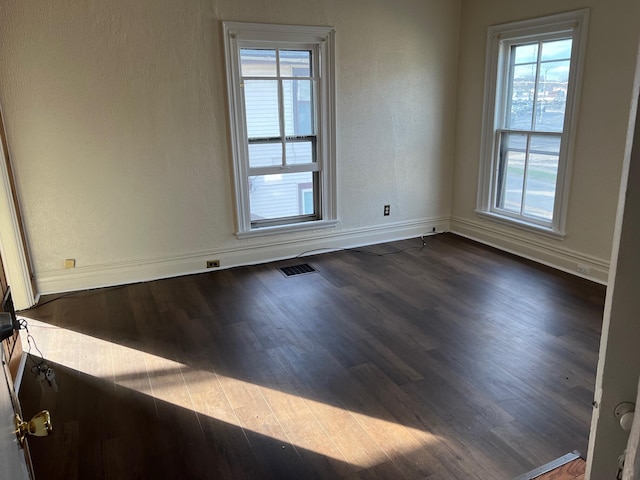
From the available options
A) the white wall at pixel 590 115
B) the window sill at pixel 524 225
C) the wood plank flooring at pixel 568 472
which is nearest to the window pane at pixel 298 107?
the white wall at pixel 590 115

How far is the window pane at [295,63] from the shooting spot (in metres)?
4.31

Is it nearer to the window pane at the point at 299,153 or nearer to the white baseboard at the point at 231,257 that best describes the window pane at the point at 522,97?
the white baseboard at the point at 231,257

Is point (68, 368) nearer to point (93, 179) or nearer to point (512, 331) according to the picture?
point (93, 179)

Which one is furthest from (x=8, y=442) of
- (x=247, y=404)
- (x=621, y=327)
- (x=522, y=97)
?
(x=522, y=97)

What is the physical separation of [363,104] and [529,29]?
1590mm

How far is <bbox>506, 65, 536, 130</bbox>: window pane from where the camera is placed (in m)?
4.33

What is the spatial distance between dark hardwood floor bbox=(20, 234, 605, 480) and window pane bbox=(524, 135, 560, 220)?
638mm

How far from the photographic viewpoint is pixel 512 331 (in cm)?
313

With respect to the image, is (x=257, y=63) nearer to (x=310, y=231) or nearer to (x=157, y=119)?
(x=157, y=119)

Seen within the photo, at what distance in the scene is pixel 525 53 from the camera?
14.3 feet

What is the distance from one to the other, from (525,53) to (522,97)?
0.39 metres

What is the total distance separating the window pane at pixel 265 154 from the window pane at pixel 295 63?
2.12ft

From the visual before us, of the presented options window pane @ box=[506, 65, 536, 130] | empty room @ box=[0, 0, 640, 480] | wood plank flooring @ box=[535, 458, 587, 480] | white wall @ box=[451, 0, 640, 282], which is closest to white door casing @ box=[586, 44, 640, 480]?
wood plank flooring @ box=[535, 458, 587, 480]

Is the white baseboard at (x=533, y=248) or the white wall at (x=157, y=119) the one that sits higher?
the white wall at (x=157, y=119)
